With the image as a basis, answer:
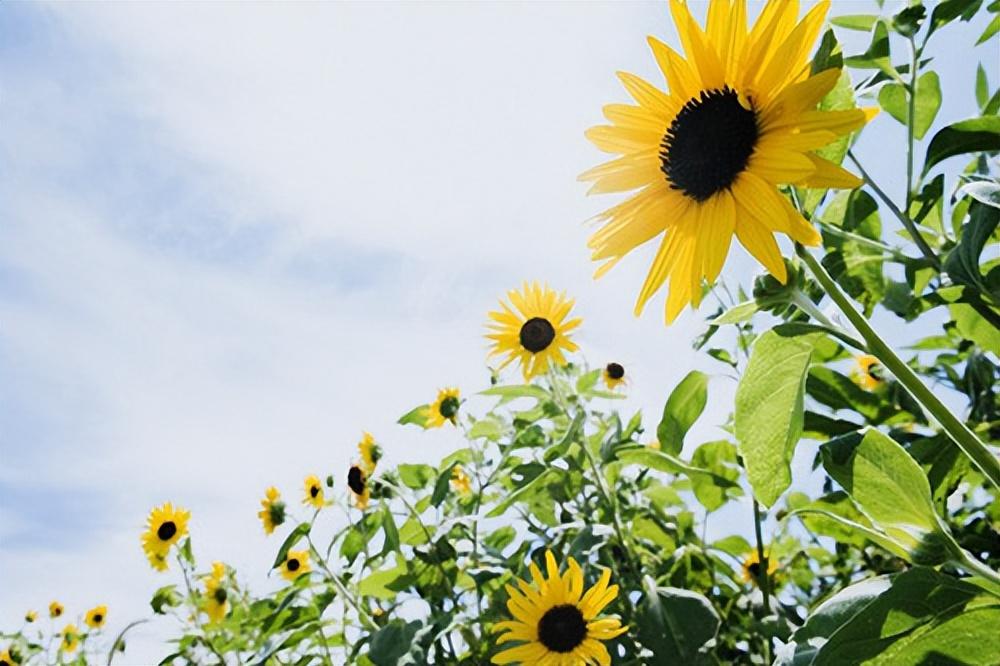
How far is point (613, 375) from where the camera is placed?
10.6 feet

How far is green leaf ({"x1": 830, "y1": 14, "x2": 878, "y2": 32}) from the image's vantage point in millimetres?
1310

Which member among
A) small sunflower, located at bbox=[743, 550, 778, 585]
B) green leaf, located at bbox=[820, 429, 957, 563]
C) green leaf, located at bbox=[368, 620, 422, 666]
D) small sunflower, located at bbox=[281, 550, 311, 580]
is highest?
small sunflower, located at bbox=[281, 550, 311, 580]

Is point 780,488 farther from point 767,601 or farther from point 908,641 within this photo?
point 767,601

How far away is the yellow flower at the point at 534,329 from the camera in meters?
2.32

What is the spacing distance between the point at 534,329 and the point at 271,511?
Result: 3.61ft

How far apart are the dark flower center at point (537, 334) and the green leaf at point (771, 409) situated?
1621 millimetres

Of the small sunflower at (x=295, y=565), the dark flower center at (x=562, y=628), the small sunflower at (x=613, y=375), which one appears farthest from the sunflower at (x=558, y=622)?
the small sunflower at (x=613, y=375)

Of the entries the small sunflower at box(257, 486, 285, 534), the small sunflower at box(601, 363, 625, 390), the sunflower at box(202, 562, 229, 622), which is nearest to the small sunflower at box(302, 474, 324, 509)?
the small sunflower at box(257, 486, 285, 534)

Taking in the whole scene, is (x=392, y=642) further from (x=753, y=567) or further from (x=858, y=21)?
(x=858, y=21)

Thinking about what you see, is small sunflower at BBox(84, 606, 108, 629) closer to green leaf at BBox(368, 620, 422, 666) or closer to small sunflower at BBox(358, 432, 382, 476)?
small sunflower at BBox(358, 432, 382, 476)

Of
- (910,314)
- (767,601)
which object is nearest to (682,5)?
(910,314)

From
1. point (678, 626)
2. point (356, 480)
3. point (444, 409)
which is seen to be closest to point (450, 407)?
point (444, 409)

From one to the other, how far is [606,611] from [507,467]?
408mm

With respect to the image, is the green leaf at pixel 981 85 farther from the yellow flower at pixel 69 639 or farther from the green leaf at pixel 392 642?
the yellow flower at pixel 69 639
